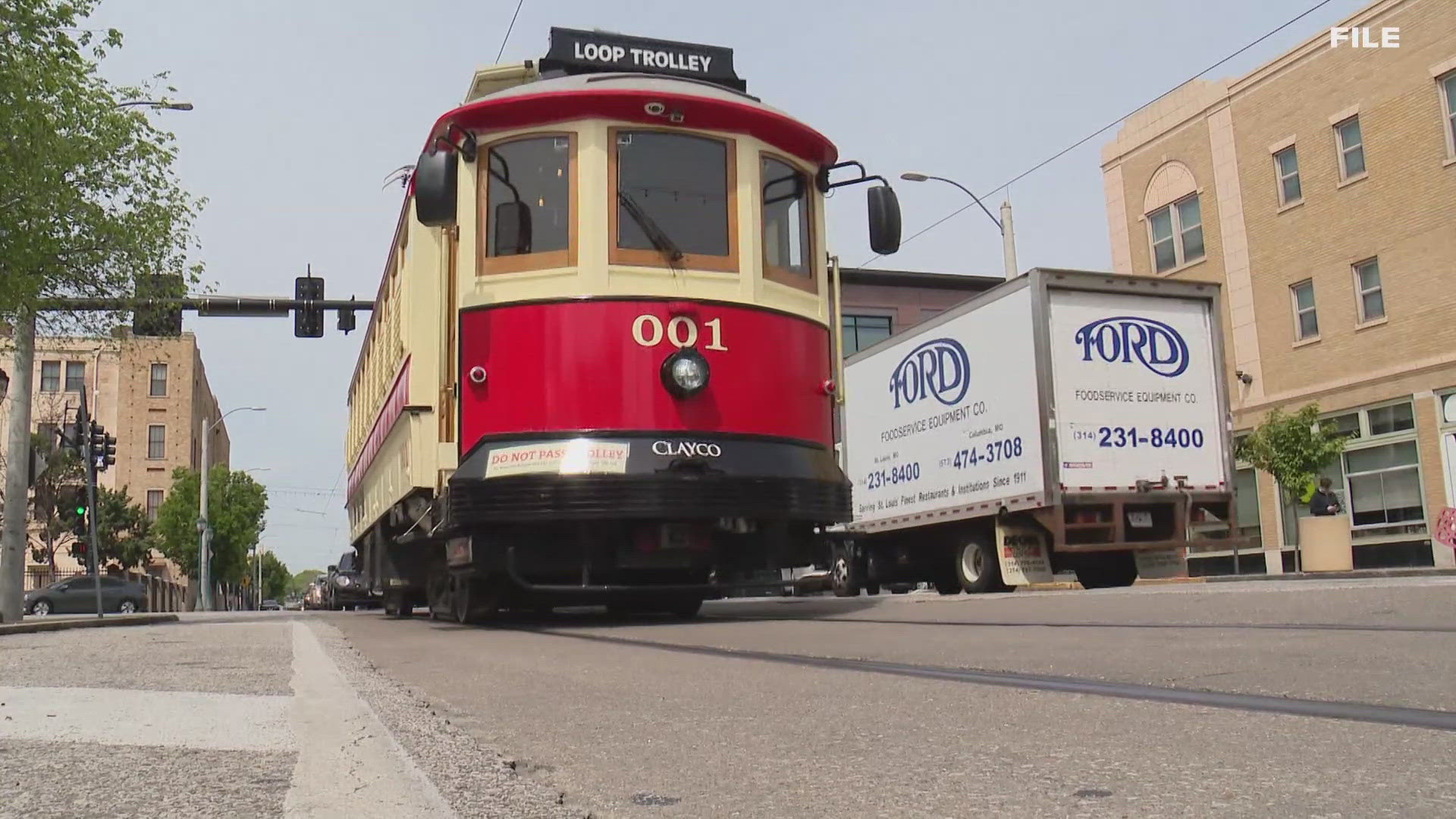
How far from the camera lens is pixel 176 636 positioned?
35.0 ft

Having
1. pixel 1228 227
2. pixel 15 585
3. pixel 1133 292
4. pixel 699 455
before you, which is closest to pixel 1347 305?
pixel 1228 227

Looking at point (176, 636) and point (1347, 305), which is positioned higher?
point (1347, 305)

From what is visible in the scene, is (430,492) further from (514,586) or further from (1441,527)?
(1441,527)

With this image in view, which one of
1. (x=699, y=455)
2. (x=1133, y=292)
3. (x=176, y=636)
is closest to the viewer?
(x=699, y=455)

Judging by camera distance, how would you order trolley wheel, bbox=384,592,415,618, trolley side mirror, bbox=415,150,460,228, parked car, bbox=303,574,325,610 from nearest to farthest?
trolley side mirror, bbox=415,150,460,228
trolley wheel, bbox=384,592,415,618
parked car, bbox=303,574,325,610

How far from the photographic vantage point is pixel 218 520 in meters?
60.6

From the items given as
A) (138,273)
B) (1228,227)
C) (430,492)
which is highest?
(1228,227)

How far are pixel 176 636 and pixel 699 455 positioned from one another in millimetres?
5058

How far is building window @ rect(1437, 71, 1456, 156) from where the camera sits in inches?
850

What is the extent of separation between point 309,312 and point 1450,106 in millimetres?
21400

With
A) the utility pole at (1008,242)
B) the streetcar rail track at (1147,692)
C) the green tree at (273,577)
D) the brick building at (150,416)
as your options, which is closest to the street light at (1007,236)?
the utility pole at (1008,242)

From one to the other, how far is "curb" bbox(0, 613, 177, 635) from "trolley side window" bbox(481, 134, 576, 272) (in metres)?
8.03

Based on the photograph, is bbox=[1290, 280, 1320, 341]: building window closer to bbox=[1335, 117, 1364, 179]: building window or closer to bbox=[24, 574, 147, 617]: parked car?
bbox=[1335, 117, 1364, 179]: building window

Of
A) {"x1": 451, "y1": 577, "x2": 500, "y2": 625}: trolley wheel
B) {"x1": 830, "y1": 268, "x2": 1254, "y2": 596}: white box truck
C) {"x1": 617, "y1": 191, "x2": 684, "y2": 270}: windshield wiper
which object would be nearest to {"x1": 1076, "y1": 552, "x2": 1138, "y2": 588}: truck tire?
{"x1": 830, "y1": 268, "x2": 1254, "y2": 596}: white box truck
